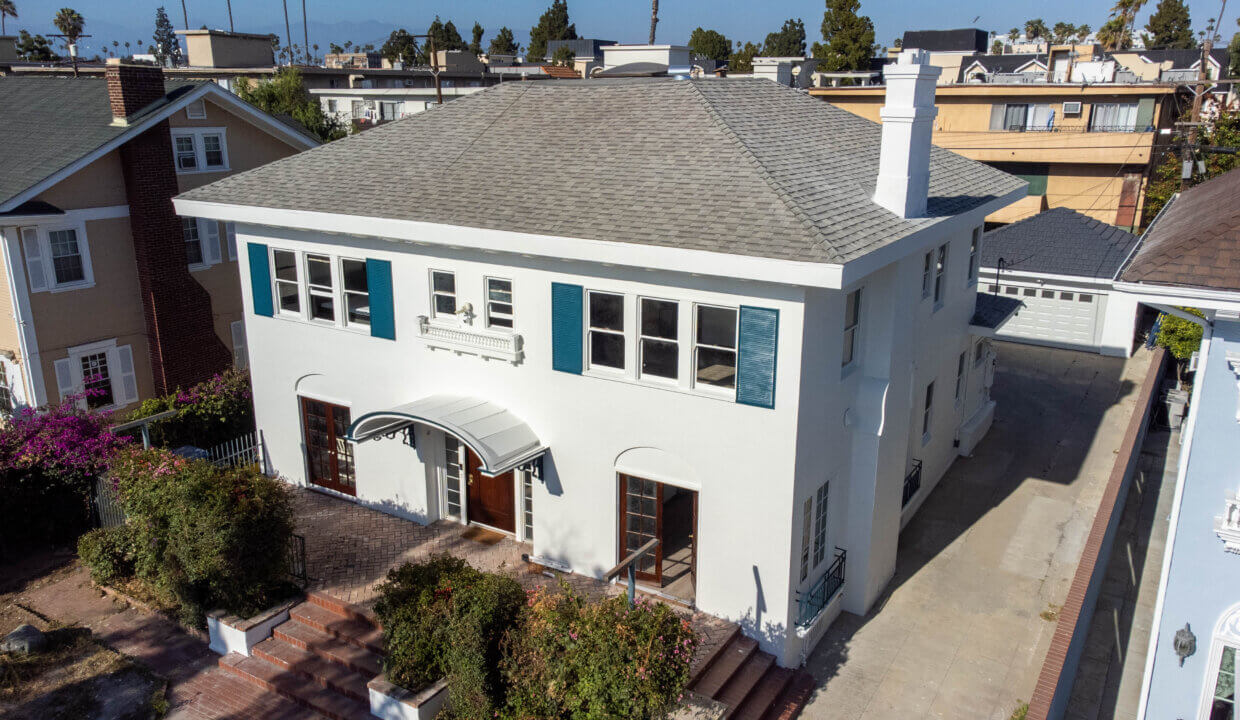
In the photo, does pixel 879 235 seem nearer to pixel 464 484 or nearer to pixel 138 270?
pixel 464 484

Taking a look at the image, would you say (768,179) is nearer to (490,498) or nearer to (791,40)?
(490,498)

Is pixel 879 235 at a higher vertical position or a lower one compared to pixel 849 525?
higher

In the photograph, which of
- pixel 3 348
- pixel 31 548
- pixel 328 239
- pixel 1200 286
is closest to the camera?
pixel 1200 286

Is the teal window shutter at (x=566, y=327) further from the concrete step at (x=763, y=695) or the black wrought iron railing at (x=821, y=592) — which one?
the concrete step at (x=763, y=695)

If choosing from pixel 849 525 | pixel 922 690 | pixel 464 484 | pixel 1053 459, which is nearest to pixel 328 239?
pixel 464 484

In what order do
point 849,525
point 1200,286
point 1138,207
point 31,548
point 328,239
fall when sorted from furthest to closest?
point 1138,207 → point 31,548 → point 328,239 → point 849,525 → point 1200,286

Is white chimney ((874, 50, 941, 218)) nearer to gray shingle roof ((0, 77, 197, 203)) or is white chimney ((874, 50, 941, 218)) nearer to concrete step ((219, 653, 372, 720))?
concrete step ((219, 653, 372, 720))

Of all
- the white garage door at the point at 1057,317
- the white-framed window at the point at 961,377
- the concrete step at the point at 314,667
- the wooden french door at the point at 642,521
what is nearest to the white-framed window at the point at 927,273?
the white-framed window at the point at 961,377
